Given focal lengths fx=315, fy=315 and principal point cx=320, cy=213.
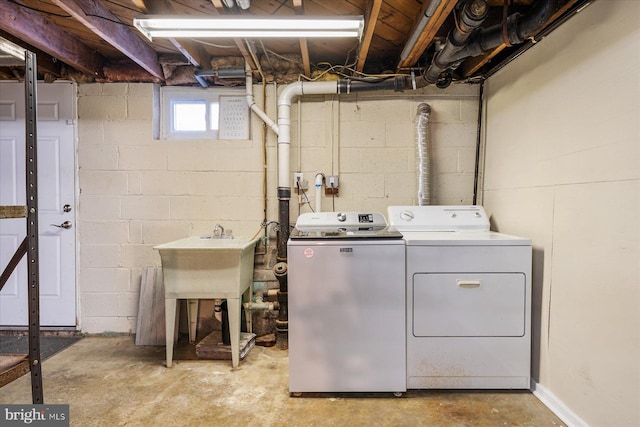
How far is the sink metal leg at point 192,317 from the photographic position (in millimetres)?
2547

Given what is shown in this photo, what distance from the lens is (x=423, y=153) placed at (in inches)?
96.1

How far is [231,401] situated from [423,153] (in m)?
2.11

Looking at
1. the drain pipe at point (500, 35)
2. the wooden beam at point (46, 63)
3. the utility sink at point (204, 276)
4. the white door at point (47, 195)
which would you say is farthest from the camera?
the white door at point (47, 195)

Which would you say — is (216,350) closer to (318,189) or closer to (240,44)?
(318,189)

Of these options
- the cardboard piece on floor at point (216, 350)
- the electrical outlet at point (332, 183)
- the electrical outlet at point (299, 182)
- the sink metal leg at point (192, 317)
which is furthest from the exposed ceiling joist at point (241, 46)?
the cardboard piece on floor at point (216, 350)

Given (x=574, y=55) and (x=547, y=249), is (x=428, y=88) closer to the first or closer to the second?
(x=574, y=55)

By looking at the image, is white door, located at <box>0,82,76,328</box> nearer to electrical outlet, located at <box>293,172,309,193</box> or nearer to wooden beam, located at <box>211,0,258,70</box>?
wooden beam, located at <box>211,0,258,70</box>

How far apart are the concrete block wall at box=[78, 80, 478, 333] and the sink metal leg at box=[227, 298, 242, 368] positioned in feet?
2.25

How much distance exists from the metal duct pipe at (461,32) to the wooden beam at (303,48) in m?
0.85

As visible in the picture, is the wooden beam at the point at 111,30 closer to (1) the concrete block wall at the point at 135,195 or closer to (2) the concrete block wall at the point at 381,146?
(1) the concrete block wall at the point at 135,195

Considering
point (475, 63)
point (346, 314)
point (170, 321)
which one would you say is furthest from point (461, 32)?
point (170, 321)

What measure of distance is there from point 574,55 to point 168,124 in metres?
2.78

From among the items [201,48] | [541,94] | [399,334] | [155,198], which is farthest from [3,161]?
[541,94]

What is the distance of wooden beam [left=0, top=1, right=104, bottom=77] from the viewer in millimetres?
1808
